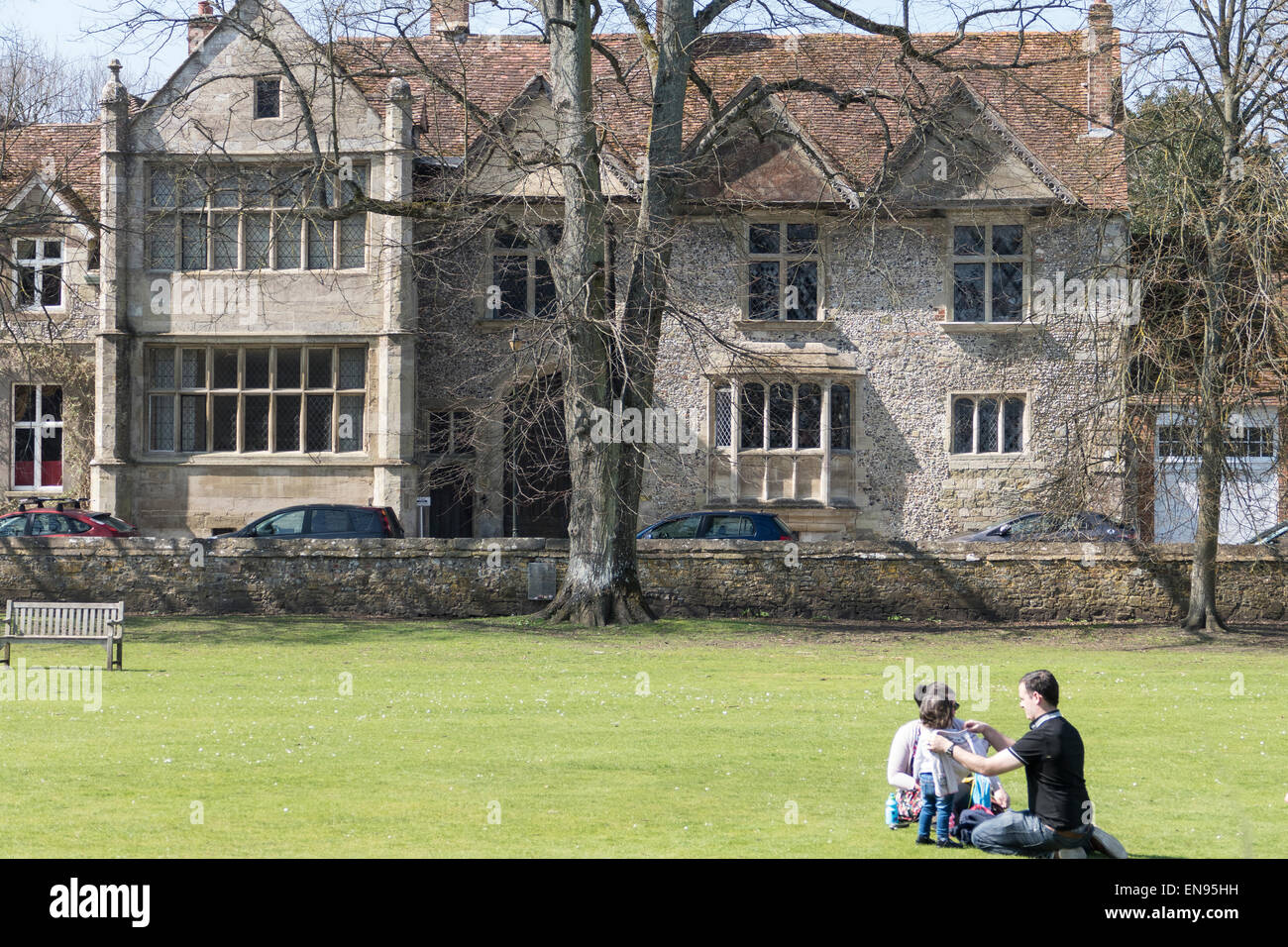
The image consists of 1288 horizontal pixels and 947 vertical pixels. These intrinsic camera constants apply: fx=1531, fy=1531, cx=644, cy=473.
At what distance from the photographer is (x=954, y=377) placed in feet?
110

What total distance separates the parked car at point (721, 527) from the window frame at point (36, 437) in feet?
48.8

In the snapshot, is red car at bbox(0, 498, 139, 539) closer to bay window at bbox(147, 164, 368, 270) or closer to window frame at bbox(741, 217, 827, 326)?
bay window at bbox(147, 164, 368, 270)

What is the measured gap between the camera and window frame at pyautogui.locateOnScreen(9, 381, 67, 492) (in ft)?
112

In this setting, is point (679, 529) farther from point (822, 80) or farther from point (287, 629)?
point (822, 80)

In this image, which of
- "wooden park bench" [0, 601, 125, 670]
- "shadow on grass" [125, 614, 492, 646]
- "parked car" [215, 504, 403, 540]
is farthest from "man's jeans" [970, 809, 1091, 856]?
"parked car" [215, 504, 403, 540]

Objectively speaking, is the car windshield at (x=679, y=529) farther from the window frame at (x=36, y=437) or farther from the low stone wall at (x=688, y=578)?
the window frame at (x=36, y=437)

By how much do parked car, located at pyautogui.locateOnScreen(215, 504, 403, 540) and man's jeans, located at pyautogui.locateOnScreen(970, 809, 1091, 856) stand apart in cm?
1899

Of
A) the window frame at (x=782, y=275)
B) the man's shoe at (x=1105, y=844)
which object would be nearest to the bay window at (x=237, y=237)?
the window frame at (x=782, y=275)

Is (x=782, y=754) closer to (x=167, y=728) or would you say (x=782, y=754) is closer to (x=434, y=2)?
(x=167, y=728)

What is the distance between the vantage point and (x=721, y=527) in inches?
1064

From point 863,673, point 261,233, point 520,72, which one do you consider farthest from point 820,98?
point 863,673

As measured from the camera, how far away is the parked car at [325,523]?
26562 mm

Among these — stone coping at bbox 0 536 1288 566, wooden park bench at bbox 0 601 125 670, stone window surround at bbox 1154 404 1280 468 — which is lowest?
wooden park bench at bbox 0 601 125 670

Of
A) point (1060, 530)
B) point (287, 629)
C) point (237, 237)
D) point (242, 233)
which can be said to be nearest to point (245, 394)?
point (237, 237)
